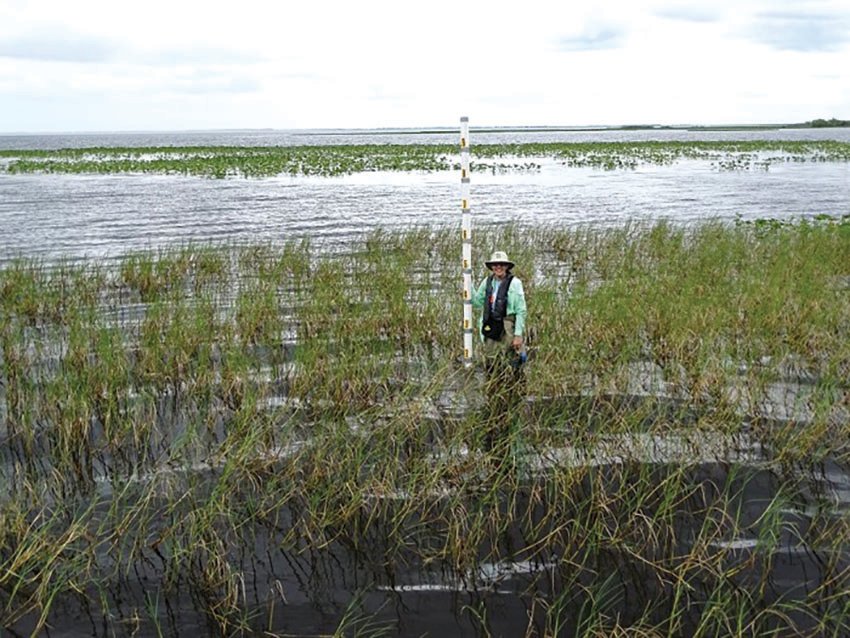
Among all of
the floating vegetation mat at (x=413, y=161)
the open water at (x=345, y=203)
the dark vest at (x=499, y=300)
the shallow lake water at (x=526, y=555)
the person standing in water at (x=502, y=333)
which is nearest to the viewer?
the shallow lake water at (x=526, y=555)

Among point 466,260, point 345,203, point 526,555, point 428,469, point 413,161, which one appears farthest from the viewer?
point 413,161

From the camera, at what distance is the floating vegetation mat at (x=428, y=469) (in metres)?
5.09

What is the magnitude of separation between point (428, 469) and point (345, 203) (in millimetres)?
26416

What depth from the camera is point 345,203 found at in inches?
1262

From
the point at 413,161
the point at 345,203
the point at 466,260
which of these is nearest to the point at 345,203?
the point at 345,203

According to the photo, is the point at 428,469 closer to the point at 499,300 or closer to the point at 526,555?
the point at 526,555

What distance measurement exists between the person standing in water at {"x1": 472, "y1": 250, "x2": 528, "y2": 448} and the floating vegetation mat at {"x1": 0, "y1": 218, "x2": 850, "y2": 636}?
0.10 m

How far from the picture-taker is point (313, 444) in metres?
6.94

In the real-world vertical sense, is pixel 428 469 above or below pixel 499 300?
below

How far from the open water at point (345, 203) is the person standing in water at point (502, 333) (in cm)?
1117

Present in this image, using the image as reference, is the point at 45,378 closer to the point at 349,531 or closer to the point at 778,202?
the point at 349,531

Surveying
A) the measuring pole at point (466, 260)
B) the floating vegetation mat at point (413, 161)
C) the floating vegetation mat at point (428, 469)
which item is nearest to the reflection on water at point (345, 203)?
the floating vegetation mat at point (413, 161)

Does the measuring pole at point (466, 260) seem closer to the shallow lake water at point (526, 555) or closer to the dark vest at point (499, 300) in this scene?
the dark vest at point (499, 300)

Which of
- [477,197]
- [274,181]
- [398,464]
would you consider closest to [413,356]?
[398,464]
